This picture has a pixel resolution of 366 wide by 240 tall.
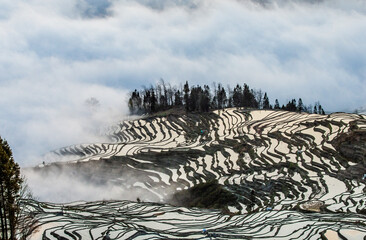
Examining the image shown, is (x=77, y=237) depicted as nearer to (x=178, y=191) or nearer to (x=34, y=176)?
(x=178, y=191)

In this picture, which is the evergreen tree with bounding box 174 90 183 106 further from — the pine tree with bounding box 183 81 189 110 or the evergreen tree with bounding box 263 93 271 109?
the evergreen tree with bounding box 263 93 271 109

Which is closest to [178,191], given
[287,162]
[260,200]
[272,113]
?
[260,200]

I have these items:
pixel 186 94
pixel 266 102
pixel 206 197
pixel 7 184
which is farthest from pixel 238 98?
pixel 7 184

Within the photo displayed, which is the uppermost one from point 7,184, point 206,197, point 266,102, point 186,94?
point 186,94

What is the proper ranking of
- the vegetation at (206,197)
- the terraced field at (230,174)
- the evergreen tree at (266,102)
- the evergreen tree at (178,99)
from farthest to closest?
the evergreen tree at (266,102) < the evergreen tree at (178,99) < the vegetation at (206,197) < the terraced field at (230,174)

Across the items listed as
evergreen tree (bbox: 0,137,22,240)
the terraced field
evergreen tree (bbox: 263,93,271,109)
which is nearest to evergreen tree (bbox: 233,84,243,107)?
evergreen tree (bbox: 263,93,271,109)

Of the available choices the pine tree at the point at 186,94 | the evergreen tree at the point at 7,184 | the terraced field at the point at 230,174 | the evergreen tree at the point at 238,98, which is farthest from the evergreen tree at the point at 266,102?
the evergreen tree at the point at 7,184

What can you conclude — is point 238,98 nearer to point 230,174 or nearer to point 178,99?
point 178,99

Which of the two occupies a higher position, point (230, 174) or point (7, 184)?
point (7, 184)

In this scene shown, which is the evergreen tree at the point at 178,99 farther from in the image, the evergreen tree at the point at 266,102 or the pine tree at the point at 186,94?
the evergreen tree at the point at 266,102
